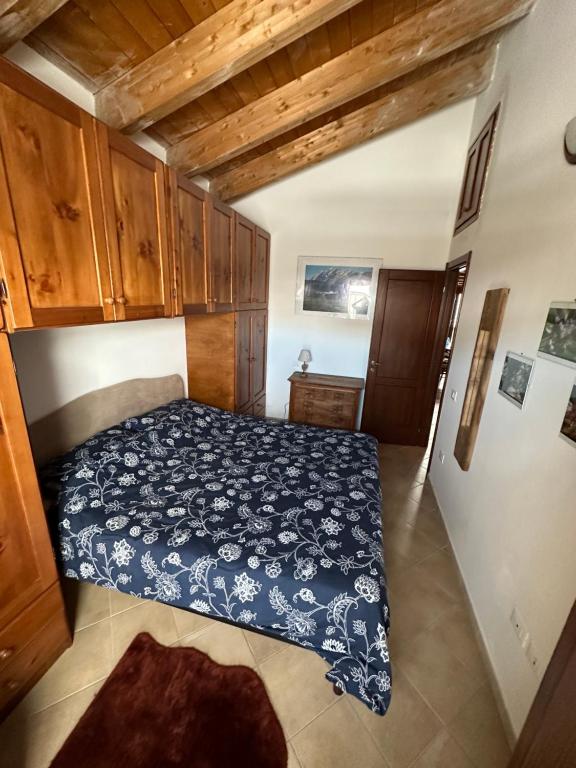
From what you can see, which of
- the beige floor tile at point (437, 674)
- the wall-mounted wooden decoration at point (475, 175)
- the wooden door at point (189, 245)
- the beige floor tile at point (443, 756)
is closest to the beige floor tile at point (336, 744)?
the beige floor tile at point (443, 756)

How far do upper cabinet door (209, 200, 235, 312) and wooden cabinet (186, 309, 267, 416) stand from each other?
0.89ft

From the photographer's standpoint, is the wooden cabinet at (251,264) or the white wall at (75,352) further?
the wooden cabinet at (251,264)

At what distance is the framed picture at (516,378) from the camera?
4.80 feet

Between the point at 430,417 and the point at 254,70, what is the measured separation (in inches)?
139

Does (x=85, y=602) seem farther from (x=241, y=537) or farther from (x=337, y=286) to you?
(x=337, y=286)

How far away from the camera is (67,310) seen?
49.3 inches

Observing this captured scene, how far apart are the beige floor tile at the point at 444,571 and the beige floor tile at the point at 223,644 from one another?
1.21 meters

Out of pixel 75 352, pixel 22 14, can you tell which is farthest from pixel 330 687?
pixel 22 14

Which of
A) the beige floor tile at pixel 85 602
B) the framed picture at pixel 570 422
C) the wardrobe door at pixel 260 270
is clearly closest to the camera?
the framed picture at pixel 570 422

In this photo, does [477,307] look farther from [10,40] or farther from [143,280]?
[10,40]

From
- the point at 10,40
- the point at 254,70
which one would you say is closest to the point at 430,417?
the point at 254,70

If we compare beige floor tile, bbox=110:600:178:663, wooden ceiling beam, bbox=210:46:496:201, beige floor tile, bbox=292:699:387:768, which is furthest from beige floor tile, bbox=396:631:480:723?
wooden ceiling beam, bbox=210:46:496:201

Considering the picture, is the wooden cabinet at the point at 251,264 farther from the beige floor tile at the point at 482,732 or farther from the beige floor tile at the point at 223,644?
the beige floor tile at the point at 482,732

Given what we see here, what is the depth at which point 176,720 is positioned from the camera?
4.17 feet
